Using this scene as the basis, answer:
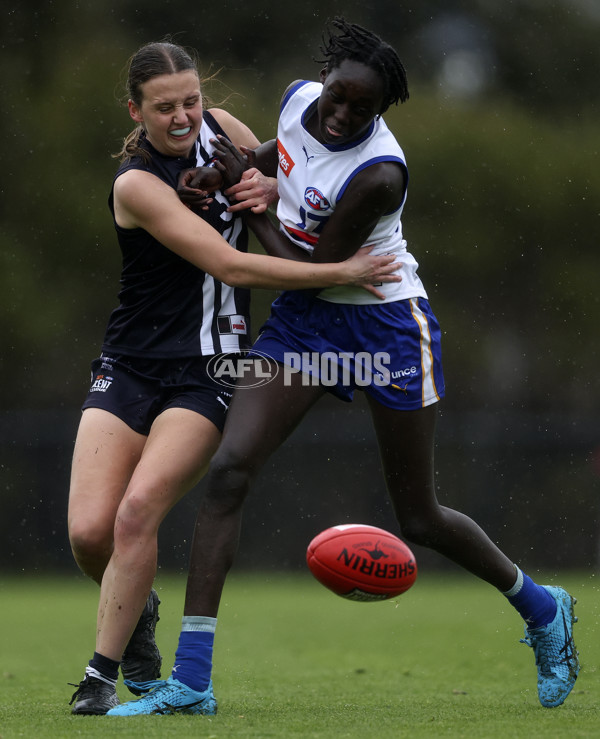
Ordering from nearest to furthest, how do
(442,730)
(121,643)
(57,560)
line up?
(442,730)
(121,643)
(57,560)

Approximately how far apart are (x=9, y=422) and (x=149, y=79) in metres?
10.6

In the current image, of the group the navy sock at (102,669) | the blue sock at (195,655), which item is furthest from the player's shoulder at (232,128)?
the navy sock at (102,669)

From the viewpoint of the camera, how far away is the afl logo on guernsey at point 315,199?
15.6ft

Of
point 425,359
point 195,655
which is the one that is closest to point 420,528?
point 425,359

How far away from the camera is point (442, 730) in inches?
166

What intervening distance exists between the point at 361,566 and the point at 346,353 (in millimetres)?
798

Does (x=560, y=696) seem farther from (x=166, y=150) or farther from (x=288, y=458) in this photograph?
(x=288, y=458)

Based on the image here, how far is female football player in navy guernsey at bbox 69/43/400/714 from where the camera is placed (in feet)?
15.2

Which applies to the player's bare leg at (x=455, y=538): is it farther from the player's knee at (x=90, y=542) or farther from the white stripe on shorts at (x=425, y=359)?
the player's knee at (x=90, y=542)

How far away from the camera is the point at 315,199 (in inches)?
188

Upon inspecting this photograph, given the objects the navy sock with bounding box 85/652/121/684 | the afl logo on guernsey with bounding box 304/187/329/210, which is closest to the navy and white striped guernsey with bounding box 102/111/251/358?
the afl logo on guernsey with bounding box 304/187/329/210

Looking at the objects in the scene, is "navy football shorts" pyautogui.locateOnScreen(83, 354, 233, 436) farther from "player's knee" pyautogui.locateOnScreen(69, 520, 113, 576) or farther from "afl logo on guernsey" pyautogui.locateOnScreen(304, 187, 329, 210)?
"afl logo on guernsey" pyautogui.locateOnScreen(304, 187, 329, 210)

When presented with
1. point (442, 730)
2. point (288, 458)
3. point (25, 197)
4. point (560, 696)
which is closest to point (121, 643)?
point (442, 730)

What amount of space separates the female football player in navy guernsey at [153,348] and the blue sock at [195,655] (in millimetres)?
319
